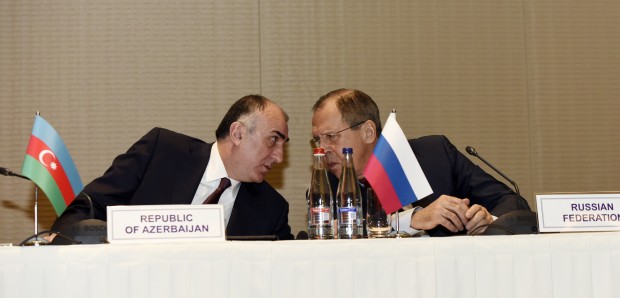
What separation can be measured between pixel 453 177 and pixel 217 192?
40.6 inches

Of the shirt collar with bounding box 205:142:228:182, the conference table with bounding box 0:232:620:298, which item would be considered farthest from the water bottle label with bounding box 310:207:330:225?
the shirt collar with bounding box 205:142:228:182

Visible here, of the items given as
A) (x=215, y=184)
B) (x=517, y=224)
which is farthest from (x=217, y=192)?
(x=517, y=224)

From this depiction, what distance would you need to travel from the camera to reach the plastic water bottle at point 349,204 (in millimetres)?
2205

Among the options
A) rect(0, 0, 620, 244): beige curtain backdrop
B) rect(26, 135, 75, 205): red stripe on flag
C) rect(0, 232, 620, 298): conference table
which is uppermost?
rect(0, 0, 620, 244): beige curtain backdrop

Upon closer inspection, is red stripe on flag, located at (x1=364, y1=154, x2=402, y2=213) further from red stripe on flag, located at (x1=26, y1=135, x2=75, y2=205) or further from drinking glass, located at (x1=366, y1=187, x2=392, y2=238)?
red stripe on flag, located at (x1=26, y1=135, x2=75, y2=205)

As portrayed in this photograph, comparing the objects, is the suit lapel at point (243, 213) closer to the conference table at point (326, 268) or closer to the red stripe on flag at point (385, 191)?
the red stripe on flag at point (385, 191)

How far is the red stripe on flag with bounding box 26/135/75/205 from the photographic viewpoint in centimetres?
215

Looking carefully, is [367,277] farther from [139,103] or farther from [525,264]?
[139,103]

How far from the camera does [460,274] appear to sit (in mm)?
1747

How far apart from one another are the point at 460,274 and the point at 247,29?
106 inches

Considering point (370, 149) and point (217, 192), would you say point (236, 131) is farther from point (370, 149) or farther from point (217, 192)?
point (370, 149)

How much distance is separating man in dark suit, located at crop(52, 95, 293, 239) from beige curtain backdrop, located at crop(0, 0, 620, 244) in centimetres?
87

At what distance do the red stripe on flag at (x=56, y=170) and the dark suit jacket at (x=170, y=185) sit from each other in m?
0.76

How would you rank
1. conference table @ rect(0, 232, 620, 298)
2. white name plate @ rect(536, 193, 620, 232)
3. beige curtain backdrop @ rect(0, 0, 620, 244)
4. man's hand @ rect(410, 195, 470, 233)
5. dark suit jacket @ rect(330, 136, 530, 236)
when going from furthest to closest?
beige curtain backdrop @ rect(0, 0, 620, 244), dark suit jacket @ rect(330, 136, 530, 236), man's hand @ rect(410, 195, 470, 233), white name plate @ rect(536, 193, 620, 232), conference table @ rect(0, 232, 620, 298)
